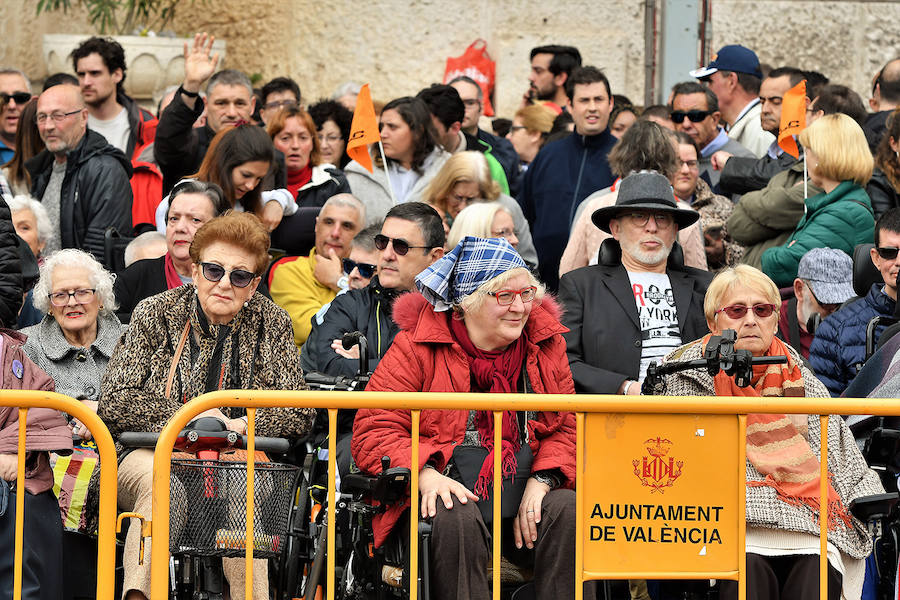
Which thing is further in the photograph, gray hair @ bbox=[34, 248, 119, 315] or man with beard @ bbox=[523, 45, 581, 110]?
man with beard @ bbox=[523, 45, 581, 110]

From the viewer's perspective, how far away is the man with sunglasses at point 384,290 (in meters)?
6.60

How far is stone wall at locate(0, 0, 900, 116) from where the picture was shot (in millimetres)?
13398

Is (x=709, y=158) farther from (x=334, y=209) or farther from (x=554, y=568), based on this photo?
(x=554, y=568)

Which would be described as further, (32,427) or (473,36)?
(473,36)

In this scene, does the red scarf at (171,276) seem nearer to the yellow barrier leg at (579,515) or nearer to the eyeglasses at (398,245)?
the eyeglasses at (398,245)

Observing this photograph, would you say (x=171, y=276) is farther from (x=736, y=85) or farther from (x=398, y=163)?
(x=736, y=85)

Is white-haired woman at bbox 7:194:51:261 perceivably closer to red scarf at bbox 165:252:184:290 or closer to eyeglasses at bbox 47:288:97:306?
red scarf at bbox 165:252:184:290

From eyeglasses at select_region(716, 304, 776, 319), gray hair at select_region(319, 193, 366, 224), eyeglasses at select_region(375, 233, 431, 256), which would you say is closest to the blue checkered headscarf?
eyeglasses at select_region(716, 304, 776, 319)

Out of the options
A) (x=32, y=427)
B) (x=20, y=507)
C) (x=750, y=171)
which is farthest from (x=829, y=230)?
(x=20, y=507)

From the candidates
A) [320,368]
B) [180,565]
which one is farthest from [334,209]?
[180,565]

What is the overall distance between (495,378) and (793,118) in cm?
356

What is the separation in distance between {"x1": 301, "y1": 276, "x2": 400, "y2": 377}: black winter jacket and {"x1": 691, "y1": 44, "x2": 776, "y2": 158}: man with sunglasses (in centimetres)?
449

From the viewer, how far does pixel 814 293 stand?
7148 mm

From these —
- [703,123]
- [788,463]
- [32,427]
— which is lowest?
[788,463]
